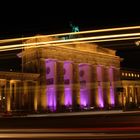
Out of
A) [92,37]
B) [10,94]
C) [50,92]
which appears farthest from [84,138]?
[50,92]

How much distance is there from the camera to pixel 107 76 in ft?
308

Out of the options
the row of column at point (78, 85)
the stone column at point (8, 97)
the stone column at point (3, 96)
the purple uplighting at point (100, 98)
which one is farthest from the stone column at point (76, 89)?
the stone column at point (3, 96)

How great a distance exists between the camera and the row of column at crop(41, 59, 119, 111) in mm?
78938

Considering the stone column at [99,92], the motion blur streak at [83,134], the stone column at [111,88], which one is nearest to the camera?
the motion blur streak at [83,134]

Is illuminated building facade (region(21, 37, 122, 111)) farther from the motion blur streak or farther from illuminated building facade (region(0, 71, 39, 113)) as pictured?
the motion blur streak

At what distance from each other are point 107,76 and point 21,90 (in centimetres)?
3041

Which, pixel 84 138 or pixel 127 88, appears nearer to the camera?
pixel 84 138

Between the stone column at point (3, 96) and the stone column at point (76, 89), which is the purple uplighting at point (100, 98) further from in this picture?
the stone column at point (3, 96)

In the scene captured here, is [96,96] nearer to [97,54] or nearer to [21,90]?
[97,54]

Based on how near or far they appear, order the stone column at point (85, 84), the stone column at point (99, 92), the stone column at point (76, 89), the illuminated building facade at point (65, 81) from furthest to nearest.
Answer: the stone column at point (99, 92) < the stone column at point (85, 84) < the stone column at point (76, 89) < the illuminated building facade at point (65, 81)

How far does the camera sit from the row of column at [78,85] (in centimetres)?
7894

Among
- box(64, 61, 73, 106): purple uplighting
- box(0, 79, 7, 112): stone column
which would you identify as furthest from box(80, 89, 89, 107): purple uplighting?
box(0, 79, 7, 112): stone column

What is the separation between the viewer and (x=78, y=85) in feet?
285

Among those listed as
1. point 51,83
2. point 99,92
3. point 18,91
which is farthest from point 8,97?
point 99,92
